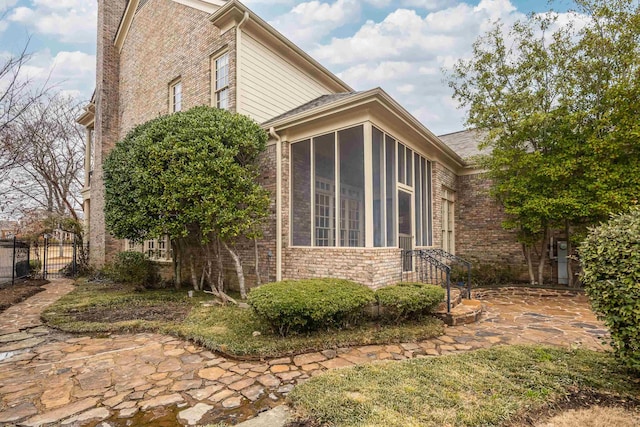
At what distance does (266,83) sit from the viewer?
8648 millimetres

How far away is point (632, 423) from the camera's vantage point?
2.32m

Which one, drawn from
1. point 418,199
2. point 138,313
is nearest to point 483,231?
point 418,199

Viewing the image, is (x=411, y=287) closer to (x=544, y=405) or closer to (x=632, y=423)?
(x=544, y=405)

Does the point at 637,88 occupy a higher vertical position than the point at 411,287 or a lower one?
higher

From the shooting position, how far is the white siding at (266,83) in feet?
26.5

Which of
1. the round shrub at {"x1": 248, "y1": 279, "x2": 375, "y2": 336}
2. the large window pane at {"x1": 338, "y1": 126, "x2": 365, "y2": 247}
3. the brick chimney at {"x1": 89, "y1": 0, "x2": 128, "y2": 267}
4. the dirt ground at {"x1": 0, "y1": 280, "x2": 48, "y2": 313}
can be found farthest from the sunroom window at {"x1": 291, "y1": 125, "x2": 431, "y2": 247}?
the brick chimney at {"x1": 89, "y1": 0, "x2": 128, "y2": 267}

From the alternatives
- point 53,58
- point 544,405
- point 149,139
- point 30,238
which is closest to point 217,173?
point 149,139

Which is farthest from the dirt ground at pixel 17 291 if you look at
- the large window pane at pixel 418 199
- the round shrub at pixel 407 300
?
the large window pane at pixel 418 199

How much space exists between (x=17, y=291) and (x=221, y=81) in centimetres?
785

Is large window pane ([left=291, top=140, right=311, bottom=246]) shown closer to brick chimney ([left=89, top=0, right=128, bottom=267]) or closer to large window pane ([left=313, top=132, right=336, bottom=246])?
large window pane ([left=313, top=132, right=336, bottom=246])

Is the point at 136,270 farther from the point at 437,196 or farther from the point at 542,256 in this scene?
the point at 542,256

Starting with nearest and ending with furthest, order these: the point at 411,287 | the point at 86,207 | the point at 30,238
Answer: the point at 411,287 < the point at 30,238 < the point at 86,207

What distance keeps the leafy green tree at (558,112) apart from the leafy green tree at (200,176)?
640cm

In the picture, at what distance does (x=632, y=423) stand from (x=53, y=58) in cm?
1129
